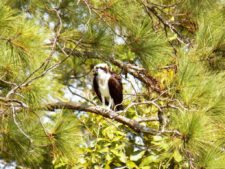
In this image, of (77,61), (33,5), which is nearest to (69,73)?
(77,61)

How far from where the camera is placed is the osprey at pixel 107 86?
11.0 feet

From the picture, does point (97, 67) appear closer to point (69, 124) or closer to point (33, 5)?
point (33, 5)

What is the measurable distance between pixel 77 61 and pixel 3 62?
129 cm

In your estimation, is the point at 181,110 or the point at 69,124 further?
the point at 69,124

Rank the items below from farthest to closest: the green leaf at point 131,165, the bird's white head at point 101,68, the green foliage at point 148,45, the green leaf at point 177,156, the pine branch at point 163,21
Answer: the bird's white head at point 101,68 → the pine branch at point 163,21 → the green foliage at point 148,45 → the green leaf at point 131,165 → the green leaf at point 177,156

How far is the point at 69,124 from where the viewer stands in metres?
2.44

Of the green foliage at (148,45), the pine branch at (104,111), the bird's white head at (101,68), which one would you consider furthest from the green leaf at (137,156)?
the bird's white head at (101,68)

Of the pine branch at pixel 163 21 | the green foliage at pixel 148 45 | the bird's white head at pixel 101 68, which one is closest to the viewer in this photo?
the green foliage at pixel 148 45

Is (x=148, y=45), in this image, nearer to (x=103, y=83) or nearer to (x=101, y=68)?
(x=101, y=68)

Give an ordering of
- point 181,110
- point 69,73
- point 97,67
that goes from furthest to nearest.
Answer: point 69,73 → point 97,67 → point 181,110

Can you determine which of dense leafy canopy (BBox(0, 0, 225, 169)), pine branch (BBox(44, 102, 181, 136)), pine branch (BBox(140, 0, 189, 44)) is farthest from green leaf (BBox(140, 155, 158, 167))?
pine branch (BBox(140, 0, 189, 44))

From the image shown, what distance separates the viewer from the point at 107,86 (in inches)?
135

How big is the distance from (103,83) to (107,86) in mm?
37

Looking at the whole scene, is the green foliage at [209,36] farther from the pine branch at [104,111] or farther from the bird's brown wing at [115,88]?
the bird's brown wing at [115,88]
